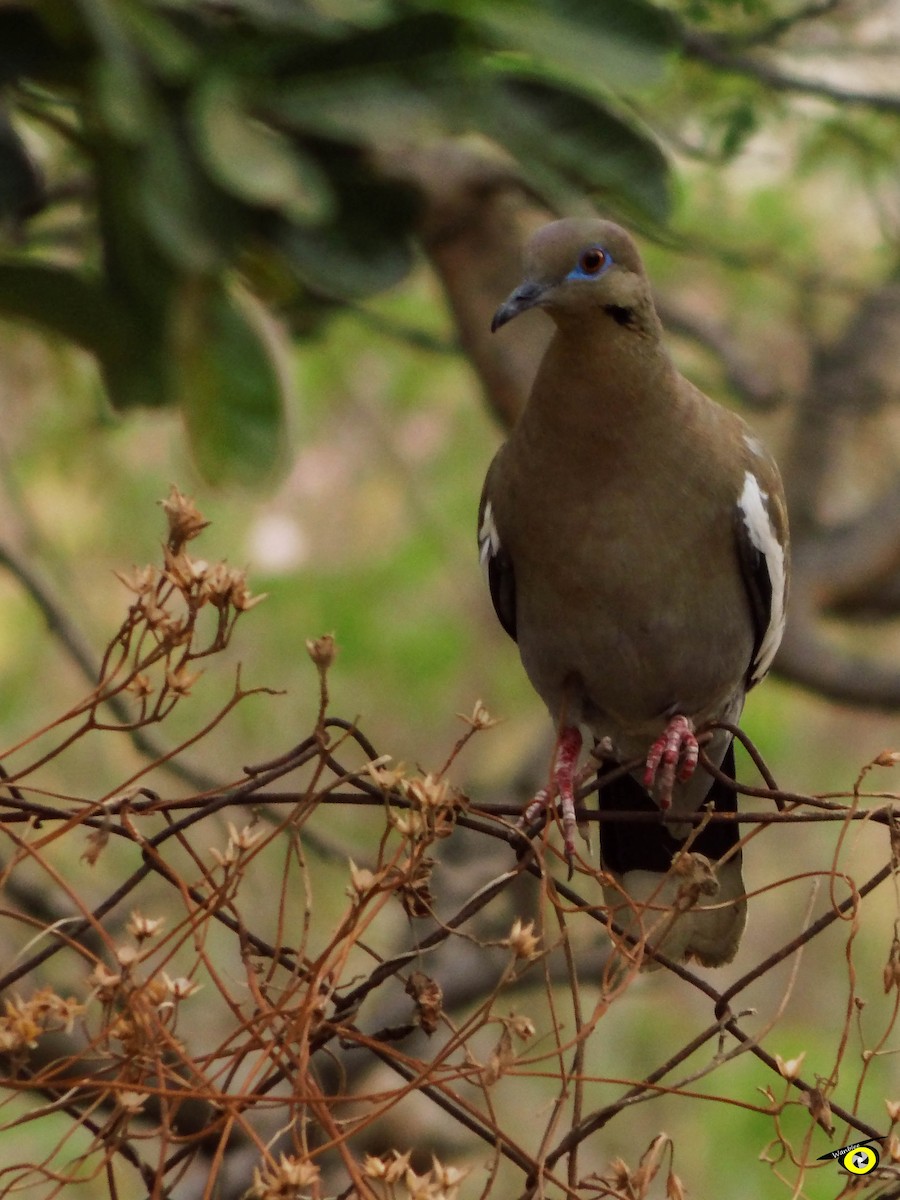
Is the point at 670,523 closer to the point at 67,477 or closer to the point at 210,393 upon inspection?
the point at 210,393

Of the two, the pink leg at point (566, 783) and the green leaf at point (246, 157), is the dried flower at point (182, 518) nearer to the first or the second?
the pink leg at point (566, 783)

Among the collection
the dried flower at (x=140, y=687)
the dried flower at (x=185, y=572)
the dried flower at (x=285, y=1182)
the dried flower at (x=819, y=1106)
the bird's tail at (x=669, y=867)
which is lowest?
the dried flower at (x=285, y=1182)

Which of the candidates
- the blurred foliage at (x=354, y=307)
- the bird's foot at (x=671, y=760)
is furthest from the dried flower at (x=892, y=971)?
the bird's foot at (x=671, y=760)

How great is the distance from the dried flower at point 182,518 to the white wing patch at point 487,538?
5.63 ft

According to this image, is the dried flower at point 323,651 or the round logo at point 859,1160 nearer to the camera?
the dried flower at point 323,651

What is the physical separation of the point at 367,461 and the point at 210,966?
276 inches

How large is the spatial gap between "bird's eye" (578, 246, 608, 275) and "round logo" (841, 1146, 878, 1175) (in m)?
1.81

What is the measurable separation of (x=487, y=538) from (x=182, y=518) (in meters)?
1.76

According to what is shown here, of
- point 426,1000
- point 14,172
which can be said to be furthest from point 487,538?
point 426,1000

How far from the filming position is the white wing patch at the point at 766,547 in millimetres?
3174

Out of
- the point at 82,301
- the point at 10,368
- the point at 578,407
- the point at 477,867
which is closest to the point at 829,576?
the point at 477,867

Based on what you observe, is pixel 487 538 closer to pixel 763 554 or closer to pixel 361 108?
pixel 763 554

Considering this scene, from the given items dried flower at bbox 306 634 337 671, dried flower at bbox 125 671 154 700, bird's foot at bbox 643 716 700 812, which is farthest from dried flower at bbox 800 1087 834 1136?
bird's foot at bbox 643 716 700 812

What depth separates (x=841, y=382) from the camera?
5520 millimetres
